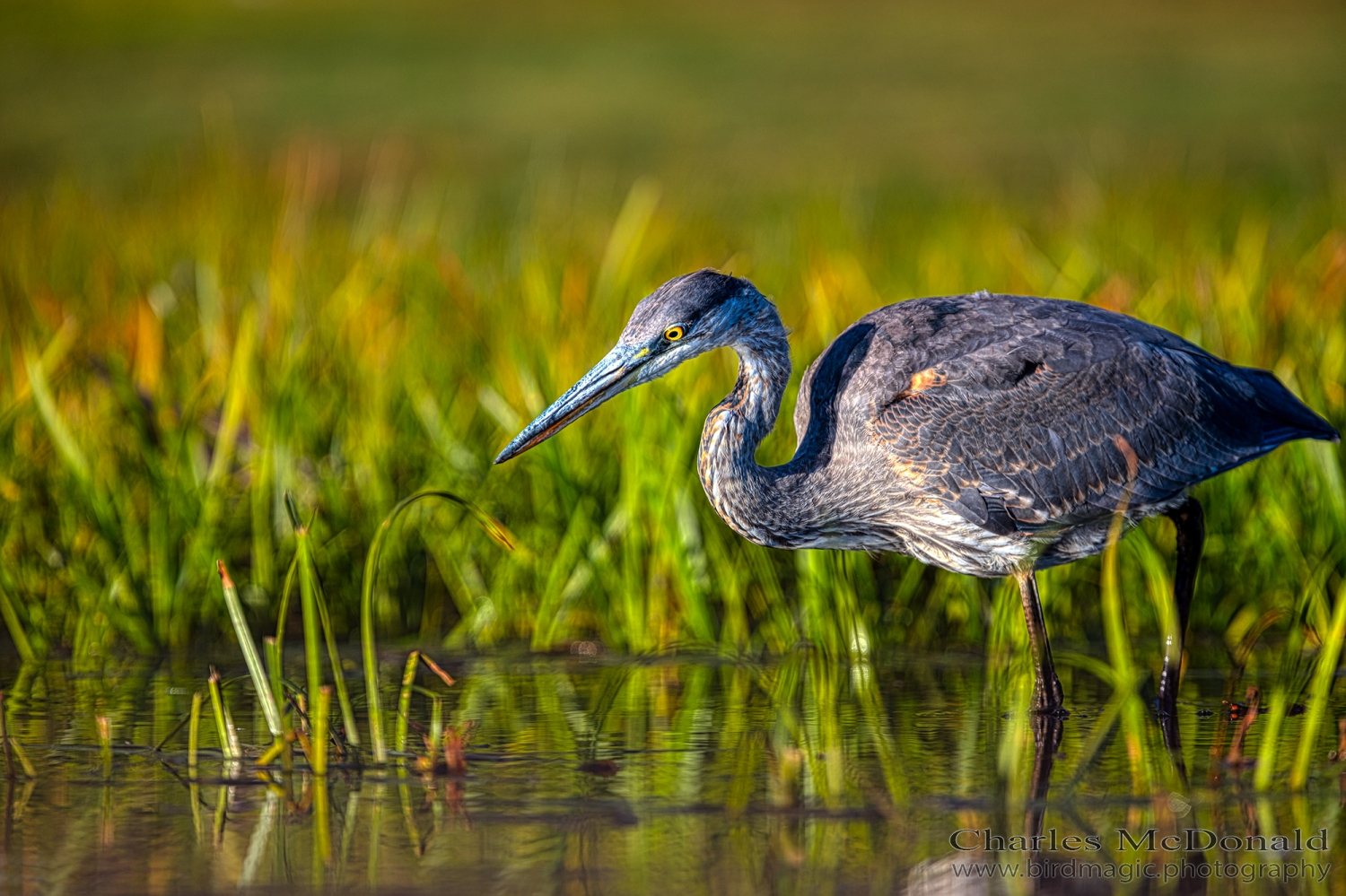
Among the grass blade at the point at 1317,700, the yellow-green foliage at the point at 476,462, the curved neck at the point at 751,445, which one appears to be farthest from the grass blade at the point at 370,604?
the grass blade at the point at 1317,700

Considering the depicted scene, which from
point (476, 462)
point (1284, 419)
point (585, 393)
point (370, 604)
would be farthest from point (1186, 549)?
point (370, 604)

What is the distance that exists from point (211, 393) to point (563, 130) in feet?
66.3

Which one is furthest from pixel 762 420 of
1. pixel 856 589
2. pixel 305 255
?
pixel 305 255

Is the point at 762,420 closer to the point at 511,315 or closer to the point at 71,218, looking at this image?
the point at 511,315

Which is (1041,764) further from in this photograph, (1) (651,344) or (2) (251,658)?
(2) (251,658)

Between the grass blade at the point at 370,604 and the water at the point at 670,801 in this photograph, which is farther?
the grass blade at the point at 370,604

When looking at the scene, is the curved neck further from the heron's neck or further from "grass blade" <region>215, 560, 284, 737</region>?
"grass blade" <region>215, 560, 284, 737</region>

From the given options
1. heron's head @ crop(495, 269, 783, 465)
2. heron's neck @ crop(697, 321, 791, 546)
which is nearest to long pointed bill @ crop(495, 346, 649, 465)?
heron's head @ crop(495, 269, 783, 465)

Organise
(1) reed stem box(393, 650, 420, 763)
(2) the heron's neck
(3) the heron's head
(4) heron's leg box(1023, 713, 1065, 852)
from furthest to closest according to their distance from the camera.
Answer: (2) the heron's neck → (3) the heron's head → (1) reed stem box(393, 650, 420, 763) → (4) heron's leg box(1023, 713, 1065, 852)

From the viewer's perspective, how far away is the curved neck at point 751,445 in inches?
187

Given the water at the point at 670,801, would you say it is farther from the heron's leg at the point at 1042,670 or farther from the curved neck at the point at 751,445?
the curved neck at the point at 751,445

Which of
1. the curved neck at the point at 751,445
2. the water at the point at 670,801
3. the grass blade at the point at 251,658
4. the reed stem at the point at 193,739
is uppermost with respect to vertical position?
the curved neck at the point at 751,445

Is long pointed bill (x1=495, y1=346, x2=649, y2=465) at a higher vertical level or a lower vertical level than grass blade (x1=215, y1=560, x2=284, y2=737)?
higher

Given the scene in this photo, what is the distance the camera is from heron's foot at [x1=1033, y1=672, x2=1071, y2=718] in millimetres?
4504
